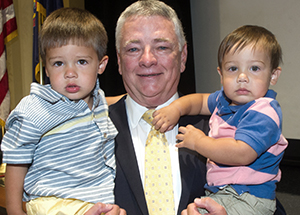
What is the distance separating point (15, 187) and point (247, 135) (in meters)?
1.02

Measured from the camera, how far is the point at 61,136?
1343 millimetres

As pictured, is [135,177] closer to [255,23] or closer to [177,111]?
[177,111]

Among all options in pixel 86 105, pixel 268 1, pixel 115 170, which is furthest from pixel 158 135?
pixel 268 1

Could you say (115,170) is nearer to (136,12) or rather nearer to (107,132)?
(107,132)

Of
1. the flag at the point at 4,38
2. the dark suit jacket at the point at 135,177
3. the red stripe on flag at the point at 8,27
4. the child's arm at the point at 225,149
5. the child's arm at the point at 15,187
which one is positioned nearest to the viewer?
the child's arm at the point at 225,149

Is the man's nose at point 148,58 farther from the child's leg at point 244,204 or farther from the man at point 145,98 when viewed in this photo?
the child's leg at point 244,204

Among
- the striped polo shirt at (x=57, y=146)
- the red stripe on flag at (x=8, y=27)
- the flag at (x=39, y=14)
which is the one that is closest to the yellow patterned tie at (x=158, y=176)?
the striped polo shirt at (x=57, y=146)

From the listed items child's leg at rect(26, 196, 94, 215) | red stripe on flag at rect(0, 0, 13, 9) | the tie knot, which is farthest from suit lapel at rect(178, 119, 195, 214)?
red stripe on flag at rect(0, 0, 13, 9)

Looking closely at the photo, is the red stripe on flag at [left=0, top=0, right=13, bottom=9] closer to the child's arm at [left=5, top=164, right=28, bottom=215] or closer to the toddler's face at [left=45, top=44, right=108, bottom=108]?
the toddler's face at [left=45, top=44, right=108, bottom=108]

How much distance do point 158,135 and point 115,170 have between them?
0.31 m

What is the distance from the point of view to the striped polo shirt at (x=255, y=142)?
122 centimetres

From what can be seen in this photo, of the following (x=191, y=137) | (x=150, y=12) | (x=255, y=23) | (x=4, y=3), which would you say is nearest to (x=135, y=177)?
(x=191, y=137)

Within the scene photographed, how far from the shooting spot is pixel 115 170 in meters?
1.53

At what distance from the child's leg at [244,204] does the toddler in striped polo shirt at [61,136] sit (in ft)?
1.67
